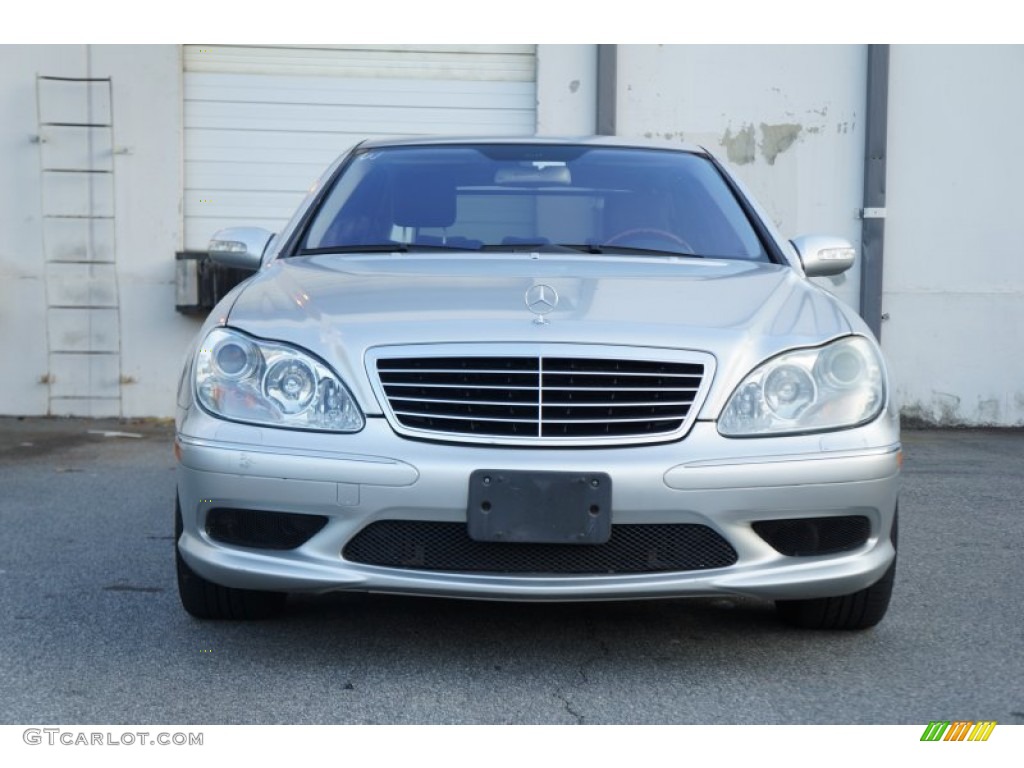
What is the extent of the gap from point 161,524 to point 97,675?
2.29 meters

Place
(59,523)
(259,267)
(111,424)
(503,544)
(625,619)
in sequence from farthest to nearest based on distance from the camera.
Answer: (111,424) < (59,523) < (259,267) < (625,619) < (503,544)

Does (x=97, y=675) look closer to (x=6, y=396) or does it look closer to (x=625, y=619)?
(x=625, y=619)

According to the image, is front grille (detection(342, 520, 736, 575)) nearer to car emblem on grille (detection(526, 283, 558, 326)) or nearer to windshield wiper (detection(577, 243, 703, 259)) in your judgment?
car emblem on grille (detection(526, 283, 558, 326))

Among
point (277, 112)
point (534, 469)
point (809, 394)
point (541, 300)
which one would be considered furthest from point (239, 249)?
point (277, 112)

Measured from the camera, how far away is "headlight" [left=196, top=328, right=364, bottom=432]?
11.6ft

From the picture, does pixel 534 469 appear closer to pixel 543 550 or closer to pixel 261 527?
pixel 543 550

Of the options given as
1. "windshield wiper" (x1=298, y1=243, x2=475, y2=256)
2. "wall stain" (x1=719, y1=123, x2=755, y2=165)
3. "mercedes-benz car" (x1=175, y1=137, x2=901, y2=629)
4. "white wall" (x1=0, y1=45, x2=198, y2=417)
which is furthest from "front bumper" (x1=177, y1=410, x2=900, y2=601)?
"wall stain" (x1=719, y1=123, x2=755, y2=165)

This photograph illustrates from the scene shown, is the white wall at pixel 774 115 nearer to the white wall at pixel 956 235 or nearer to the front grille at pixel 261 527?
the white wall at pixel 956 235

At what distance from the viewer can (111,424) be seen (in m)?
9.54

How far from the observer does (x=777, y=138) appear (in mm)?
9836

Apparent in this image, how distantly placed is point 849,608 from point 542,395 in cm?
113

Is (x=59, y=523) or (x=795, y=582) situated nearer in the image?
(x=795, y=582)
